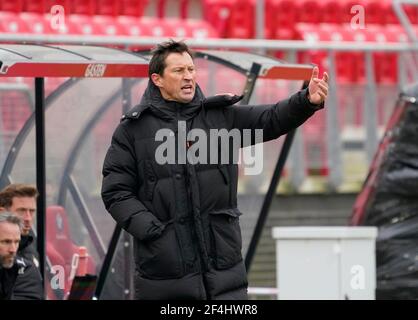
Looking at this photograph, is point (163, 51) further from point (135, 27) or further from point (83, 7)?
point (83, 7)

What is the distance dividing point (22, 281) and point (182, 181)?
133 centimetres

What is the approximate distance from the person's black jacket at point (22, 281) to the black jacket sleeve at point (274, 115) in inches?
49.4

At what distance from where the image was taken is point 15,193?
8.65m

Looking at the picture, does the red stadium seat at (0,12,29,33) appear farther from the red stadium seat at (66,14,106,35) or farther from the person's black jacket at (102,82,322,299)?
the person's black jacket at (102,82,322,299)

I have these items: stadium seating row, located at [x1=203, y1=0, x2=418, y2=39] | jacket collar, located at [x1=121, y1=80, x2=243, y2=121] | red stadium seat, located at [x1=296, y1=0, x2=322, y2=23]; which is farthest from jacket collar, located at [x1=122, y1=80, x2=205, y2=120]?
red stadium seat, located at [x1=296, y1=0, x2=322, y2=23]

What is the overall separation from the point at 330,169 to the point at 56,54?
680cm

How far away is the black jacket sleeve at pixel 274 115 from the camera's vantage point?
7.06 meters

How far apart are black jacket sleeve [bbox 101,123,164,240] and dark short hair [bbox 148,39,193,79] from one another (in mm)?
304

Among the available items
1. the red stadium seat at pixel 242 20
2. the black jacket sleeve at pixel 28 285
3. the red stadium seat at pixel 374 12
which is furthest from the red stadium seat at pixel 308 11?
the black jacket sleeve at pixel 28 285

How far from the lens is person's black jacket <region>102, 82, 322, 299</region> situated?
7082 mm

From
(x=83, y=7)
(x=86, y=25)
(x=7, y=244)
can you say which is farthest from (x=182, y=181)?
(x=83, y=7)

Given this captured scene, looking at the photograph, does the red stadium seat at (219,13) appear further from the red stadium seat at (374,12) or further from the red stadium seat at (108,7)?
the red stadium seat at (374,12)
